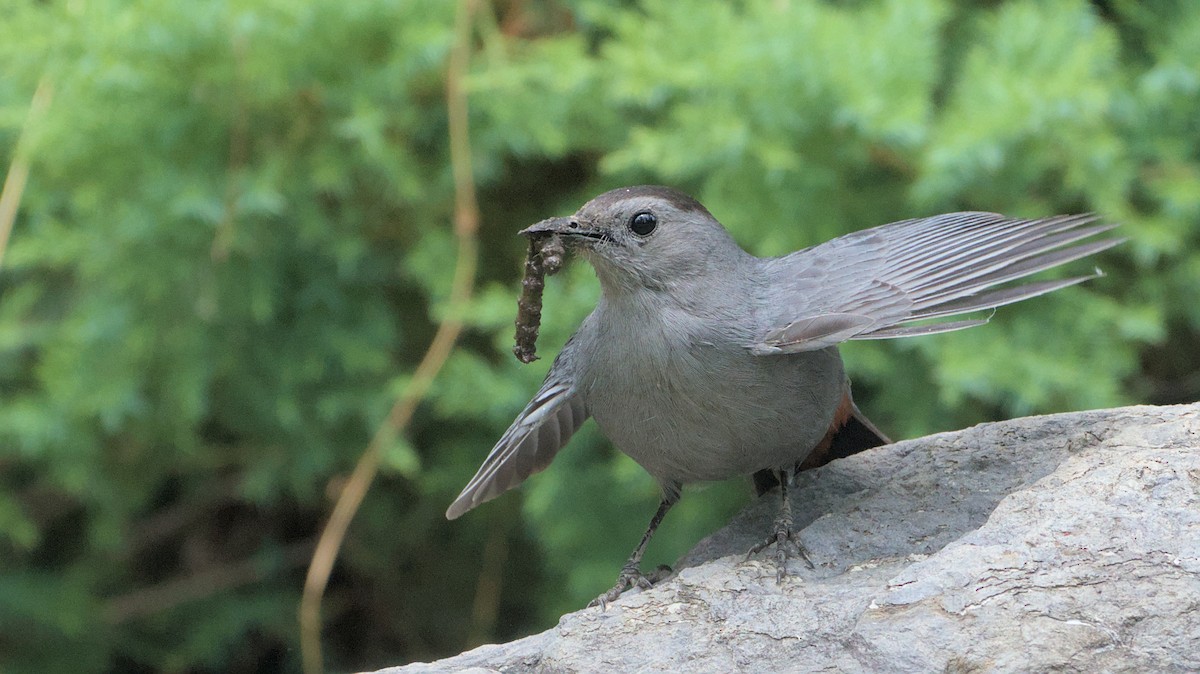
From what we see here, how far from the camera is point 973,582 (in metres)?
2.43

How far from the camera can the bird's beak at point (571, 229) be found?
313 cm

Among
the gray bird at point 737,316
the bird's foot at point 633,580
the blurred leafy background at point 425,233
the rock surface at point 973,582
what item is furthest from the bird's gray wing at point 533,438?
the blurred leafy background at point 425,233

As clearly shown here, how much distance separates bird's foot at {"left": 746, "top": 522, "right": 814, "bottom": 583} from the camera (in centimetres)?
283

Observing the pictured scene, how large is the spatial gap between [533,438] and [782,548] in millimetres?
861

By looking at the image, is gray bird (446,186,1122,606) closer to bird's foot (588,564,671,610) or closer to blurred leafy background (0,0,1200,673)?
bird's foot (588,564,671,610)

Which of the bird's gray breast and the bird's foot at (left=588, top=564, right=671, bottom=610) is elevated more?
the bird's gray breast

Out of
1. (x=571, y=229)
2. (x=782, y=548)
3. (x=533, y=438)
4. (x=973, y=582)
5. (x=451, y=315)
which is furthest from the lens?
(x=451, y=315)

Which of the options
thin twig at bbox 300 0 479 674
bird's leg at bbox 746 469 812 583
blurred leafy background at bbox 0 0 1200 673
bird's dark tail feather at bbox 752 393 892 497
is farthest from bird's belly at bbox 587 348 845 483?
thin twig at bbox 300 0 479 674

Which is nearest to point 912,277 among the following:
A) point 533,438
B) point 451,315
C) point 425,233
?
point 533,438

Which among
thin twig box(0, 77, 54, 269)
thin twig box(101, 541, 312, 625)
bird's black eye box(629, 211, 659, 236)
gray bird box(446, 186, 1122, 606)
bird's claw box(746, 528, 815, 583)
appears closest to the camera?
bird's claw box(746, 528, 815, 583)

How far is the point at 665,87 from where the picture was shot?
424 cm

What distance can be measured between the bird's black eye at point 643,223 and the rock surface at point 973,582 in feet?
2.67

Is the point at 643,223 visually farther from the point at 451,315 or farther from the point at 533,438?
the point at 451,315

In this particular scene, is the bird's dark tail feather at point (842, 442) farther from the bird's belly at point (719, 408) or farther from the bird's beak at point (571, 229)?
the bird's beak at point (571, 229)
